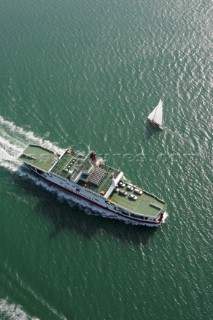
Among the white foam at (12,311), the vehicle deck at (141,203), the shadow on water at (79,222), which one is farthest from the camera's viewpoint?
the vehicle deck at (141,203)

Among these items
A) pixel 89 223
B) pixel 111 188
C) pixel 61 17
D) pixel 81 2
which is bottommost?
pixel 89 223

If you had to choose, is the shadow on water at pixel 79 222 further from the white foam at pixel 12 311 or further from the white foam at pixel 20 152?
the white foam at pixel 12 311

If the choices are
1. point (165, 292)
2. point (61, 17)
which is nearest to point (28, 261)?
point (165, 292)

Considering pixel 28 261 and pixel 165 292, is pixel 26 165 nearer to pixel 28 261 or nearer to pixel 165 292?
pixel 28 261

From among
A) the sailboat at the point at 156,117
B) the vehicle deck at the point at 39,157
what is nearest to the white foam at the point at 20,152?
the vehicle deck at the point at 39,157

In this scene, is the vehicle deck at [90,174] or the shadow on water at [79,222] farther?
the vehicle deck at [90,174]

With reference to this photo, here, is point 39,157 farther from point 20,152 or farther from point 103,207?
point 103,207

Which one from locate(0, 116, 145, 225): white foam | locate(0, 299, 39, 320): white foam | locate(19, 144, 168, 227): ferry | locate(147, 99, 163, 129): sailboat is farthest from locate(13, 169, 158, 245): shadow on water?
locate(147, 99, 163, 129): sailboat
